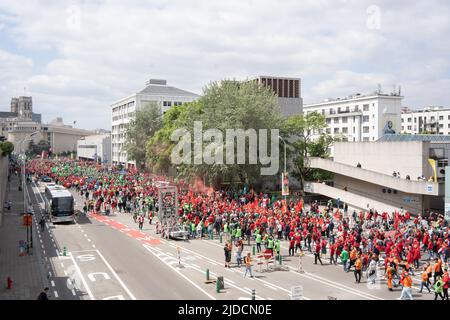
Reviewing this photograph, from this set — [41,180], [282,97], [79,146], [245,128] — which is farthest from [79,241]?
[79,146]

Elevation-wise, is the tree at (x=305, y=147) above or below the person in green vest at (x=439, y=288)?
above

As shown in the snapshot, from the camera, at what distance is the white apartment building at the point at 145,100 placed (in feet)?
396

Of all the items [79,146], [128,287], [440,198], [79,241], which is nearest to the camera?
[128,287]

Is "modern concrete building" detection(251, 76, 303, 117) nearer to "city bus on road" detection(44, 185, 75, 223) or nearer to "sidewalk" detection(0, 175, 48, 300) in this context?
"city bus on road" detection(44, 185, 75, 223)

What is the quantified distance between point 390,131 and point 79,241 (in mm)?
37455

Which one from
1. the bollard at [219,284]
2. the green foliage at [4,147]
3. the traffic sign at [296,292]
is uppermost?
the green foliage at [4,147]

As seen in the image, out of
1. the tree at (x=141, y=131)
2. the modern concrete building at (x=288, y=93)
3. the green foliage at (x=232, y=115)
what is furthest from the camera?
the tree at (x=141, y=131)

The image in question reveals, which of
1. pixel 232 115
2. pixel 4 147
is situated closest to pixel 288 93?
pixel 232 115

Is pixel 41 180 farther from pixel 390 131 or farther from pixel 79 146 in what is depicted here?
pixel 79 146

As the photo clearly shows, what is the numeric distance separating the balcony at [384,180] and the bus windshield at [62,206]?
25398mm

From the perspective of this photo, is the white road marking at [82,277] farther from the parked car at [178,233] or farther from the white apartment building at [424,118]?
the white apartment building at [424,118]

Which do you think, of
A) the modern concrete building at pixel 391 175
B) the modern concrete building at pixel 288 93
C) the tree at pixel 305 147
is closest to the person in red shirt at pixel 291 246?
the modern concrete building at pixel 391 175

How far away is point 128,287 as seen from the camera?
22094mm

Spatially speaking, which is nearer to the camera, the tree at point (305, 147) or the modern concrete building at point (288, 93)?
the tree at point (305, 147)
